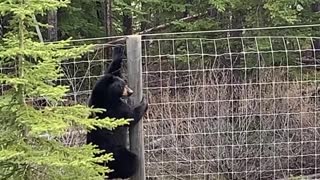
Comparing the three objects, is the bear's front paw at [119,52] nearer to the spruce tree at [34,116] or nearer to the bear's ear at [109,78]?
the bear's ear at [109,78]

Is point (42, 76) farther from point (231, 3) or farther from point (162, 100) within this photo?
point (231, 3)

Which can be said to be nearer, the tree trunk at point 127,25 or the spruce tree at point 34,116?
the spruce tree at point 34,116

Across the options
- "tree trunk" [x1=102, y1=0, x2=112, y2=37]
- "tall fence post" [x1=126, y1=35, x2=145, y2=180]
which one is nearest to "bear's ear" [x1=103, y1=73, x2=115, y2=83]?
"tall fence post" [x1=126, y1=35, x2=145, y2=180]

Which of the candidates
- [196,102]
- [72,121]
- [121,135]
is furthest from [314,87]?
[72,121]

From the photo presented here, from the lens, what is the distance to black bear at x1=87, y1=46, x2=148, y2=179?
417 centimetres

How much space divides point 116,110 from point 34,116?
4.95ft

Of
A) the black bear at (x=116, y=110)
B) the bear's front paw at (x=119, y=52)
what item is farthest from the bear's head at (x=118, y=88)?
the bear's front paw at (x=119, y=52)

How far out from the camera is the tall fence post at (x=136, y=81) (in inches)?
162

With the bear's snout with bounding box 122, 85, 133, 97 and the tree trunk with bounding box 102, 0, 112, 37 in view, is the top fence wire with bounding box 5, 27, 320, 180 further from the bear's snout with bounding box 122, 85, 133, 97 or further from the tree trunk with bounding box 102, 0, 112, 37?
the tree trunk with bounding box 102, 0, 112, 37

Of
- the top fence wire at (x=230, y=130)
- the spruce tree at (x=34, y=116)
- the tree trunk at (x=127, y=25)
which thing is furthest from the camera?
the tree trunk at (x=127, y=25)

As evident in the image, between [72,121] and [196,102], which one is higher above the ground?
[72,121]

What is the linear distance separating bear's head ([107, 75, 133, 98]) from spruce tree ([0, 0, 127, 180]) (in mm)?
1159

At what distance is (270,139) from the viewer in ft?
20.0

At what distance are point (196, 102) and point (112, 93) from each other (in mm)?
1754
